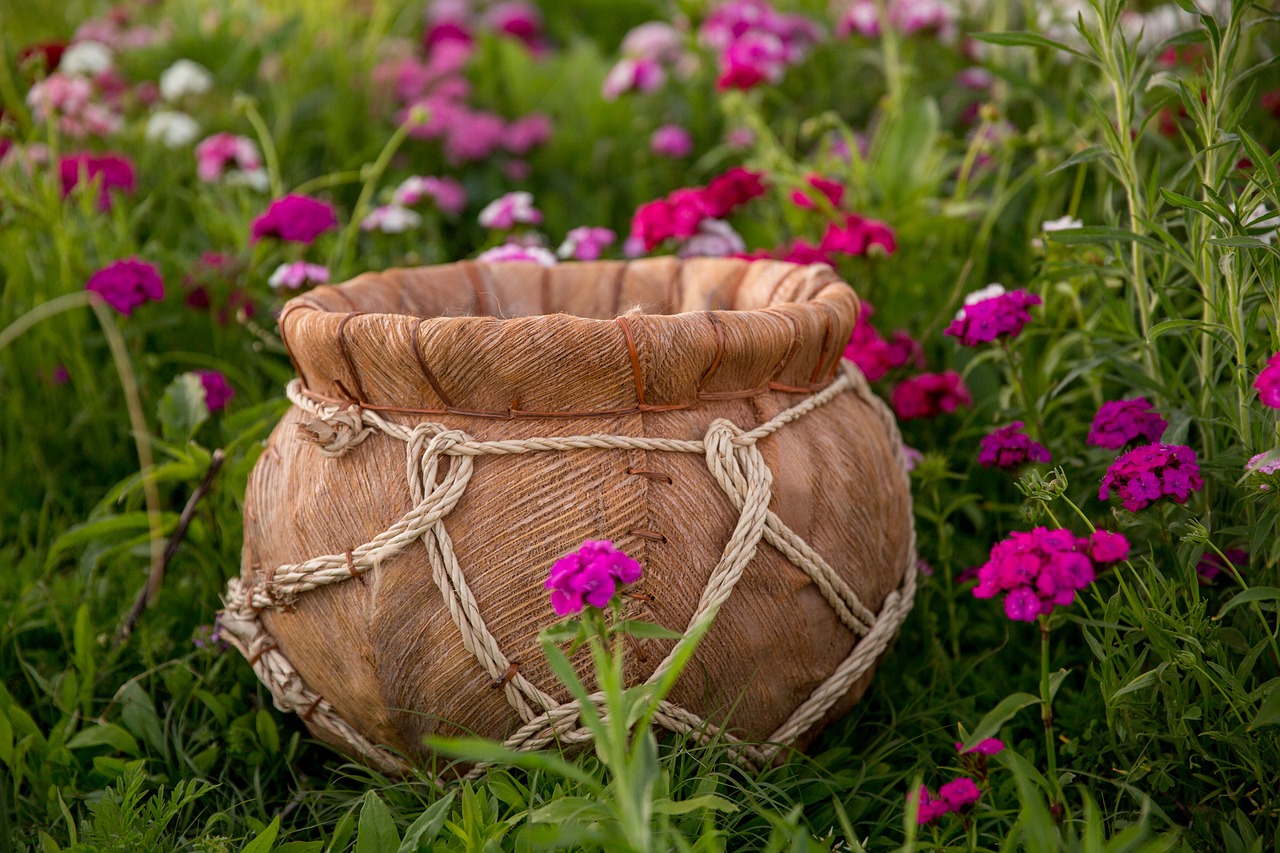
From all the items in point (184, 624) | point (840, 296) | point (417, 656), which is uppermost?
point (840, 296)

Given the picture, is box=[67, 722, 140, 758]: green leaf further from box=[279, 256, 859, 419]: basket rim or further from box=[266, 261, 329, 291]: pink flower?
box=[266, 261, 329, 291]: pink flower

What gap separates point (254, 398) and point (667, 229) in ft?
3.39

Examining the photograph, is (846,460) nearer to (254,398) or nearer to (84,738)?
(84,738)

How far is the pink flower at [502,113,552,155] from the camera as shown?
3748mm

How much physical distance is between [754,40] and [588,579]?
2357 millimetres

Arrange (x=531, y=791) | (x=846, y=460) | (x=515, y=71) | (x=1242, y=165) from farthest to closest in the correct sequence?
(x=515, y=71)
(x=1242, y=165)
(x=846, y=460)
(x=531, y=791)

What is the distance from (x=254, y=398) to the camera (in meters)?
2.49

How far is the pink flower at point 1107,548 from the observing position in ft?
3.99

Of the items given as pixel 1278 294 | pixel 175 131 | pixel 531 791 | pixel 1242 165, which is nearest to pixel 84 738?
pixel 531 791

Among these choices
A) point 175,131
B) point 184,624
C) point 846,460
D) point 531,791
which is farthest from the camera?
point 175,131

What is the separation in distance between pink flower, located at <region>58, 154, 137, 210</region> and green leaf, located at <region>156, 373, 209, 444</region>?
1.08m

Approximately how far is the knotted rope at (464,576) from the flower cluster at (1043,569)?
1.10 ft

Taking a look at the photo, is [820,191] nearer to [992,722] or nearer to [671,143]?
[671,143]

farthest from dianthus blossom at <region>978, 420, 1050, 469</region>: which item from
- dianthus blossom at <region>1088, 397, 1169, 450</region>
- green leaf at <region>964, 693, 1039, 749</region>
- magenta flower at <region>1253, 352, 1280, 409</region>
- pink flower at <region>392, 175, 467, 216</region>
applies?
pink flower at <region>392, 175, 467, 216</region>
